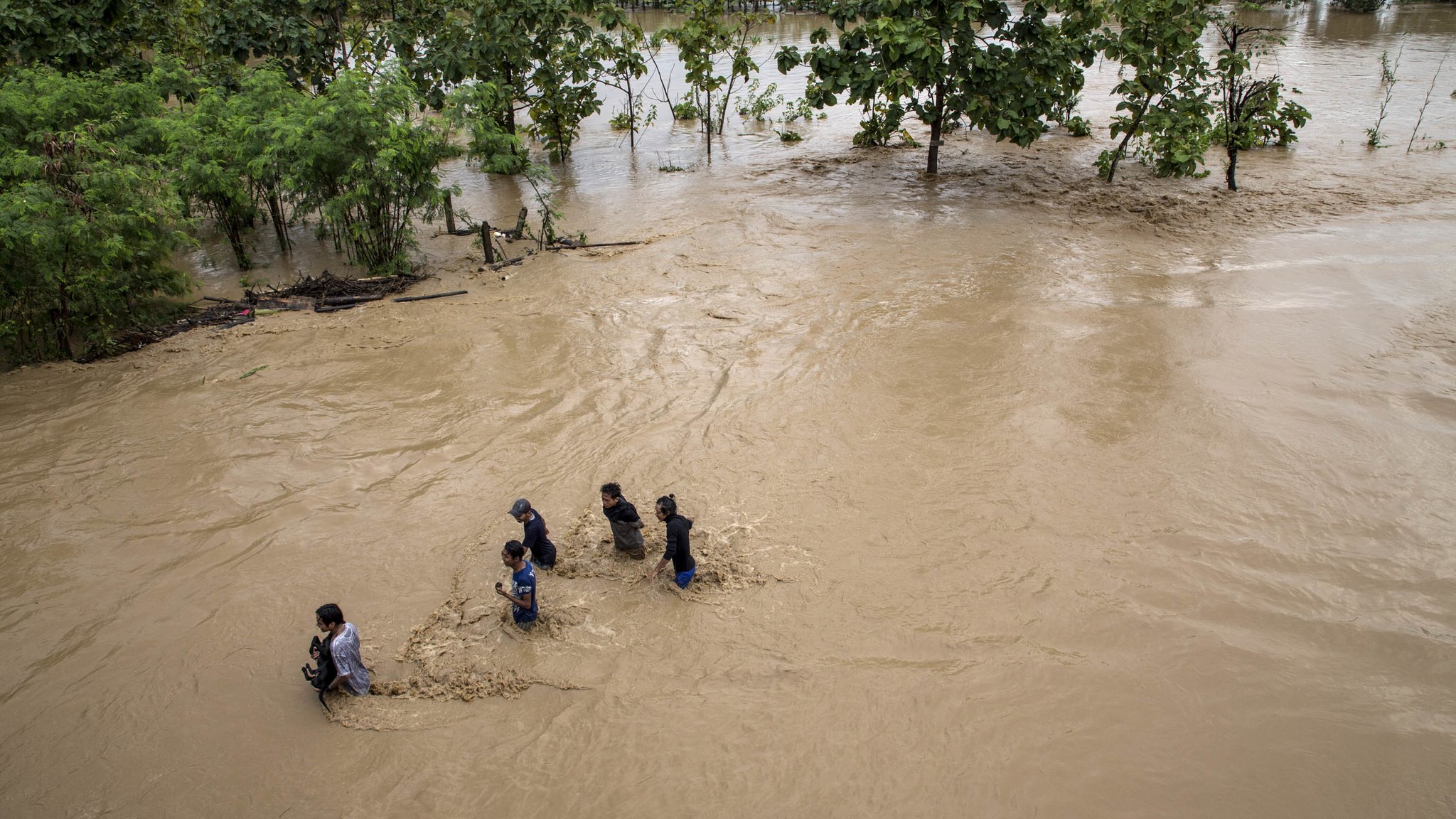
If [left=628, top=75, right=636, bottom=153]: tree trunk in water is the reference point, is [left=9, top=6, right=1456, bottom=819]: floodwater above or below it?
below

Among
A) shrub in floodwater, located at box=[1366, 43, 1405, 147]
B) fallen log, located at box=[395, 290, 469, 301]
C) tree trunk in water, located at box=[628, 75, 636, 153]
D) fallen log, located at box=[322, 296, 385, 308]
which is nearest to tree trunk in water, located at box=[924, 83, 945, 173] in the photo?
tree trunk in water, located at box=[628, 75, 636, 153]

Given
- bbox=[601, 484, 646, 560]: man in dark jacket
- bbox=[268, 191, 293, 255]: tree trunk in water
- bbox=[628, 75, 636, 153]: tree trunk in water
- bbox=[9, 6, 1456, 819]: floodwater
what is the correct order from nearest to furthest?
bbox=[9, 6, 1456, 819]: floodwater
bbox=[601, 484, 646, 560]: man in dark jacket
bbox=[268, 191, 293, 255]: tree trunk in water
bbox=[628, 75, 636, 153]: tree trunk in water

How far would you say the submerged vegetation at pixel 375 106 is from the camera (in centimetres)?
837

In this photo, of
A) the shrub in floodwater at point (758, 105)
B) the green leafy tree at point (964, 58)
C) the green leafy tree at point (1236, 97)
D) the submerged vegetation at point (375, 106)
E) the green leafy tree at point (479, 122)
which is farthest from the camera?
the shrub in floodwater at point (758, 105)

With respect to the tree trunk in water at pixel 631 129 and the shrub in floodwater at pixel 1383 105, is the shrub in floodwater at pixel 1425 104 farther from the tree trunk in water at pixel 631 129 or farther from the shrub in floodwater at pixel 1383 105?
the tree trunk in water at pixel 631 129

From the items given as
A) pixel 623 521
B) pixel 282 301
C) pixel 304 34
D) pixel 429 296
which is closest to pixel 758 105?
pixel 304 34

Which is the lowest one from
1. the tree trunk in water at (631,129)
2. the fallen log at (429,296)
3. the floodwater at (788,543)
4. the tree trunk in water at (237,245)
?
the floodwater at (788,543)

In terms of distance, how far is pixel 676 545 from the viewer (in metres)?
5.16

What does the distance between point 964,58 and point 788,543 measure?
1022 centimetres

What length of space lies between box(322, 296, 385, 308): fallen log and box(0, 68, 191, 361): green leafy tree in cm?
168

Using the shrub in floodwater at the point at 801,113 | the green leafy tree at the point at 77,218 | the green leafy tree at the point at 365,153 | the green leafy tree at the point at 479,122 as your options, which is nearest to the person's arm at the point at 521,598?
the green leafy tree at the point at 77,218

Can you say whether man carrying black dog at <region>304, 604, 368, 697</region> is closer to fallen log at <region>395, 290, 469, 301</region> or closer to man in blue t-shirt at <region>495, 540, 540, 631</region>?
man in blue t-shirt at <region>495, 540, 540, 631</region>

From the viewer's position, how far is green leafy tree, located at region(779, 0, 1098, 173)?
40.1 ft

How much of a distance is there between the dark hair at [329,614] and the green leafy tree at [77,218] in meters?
5.63
